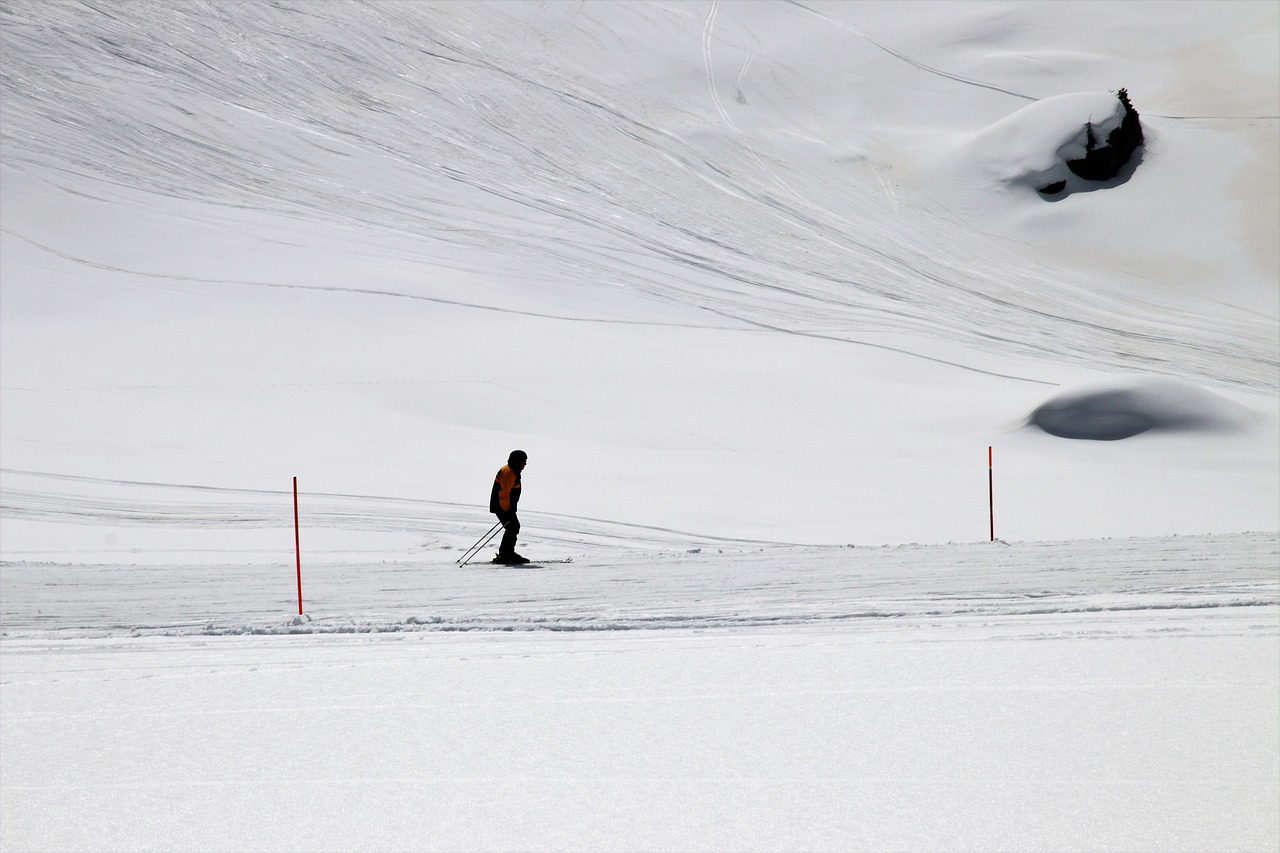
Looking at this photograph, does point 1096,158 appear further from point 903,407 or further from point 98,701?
point 98,701

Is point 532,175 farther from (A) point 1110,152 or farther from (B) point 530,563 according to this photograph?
(B) point 530,563

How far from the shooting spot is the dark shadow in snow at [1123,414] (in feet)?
56.6

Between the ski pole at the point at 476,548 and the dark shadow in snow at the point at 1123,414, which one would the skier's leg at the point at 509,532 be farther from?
the dark shadow in snow at the point at 1123,414

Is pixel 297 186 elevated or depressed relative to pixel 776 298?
elevated

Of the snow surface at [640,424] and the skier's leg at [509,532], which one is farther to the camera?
the skier's leg at [509,532]

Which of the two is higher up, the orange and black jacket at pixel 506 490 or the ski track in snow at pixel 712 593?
the orange and black jacket at pixel 506 490

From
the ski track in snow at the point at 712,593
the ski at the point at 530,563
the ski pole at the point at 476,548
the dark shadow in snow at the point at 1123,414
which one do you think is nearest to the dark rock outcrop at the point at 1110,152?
the dark shadow in snow at the point at 1123,414

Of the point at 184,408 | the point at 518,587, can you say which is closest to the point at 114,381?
the point at 184,408

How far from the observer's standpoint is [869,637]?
718 cm

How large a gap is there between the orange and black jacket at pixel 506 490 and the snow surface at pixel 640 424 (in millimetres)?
799

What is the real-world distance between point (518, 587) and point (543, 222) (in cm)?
2059

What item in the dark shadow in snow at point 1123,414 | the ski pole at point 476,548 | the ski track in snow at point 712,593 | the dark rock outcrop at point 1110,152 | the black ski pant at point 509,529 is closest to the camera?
the ski track in snow at point 712,593

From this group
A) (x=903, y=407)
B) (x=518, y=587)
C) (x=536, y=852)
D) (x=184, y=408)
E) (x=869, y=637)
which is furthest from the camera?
(x=903, y=407)

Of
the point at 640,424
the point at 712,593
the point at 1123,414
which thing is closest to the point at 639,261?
the point at 640,424
